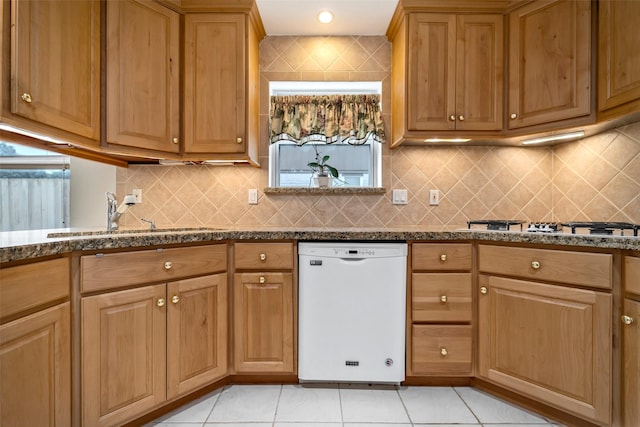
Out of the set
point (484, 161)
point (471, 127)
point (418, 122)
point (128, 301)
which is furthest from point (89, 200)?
point (484, 161)

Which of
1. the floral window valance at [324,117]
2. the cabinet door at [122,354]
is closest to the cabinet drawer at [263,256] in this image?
the cabinet door at [122,354]

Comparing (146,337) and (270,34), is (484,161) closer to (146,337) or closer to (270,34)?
(270,34)

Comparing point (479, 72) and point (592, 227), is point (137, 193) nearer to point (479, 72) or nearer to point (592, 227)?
point (479, 72)

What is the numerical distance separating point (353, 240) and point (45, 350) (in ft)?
4.51

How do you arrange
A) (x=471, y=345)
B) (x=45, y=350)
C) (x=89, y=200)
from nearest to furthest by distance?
(x=45, y=350) → (x=471, y=345) → (x=89, y=200)

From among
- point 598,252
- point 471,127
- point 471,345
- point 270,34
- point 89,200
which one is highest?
point 270,34

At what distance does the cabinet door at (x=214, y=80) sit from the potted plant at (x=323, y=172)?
2.14ft

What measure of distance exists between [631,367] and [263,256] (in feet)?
5.58

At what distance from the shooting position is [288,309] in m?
1.79

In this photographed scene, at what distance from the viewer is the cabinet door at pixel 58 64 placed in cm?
126

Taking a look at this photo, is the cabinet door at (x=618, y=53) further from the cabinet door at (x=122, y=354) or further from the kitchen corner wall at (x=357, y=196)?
the cabinet door at (x=122, y=354)

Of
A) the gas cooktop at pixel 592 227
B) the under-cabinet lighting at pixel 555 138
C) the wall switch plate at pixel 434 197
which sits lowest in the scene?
the gas cooktop at pixel 592 227

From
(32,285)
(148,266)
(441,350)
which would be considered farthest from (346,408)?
(32,285)

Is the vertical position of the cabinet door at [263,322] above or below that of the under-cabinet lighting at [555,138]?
below
